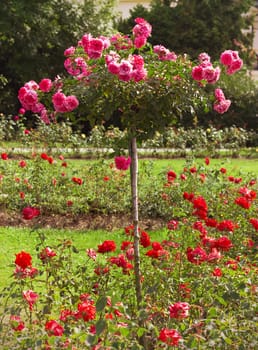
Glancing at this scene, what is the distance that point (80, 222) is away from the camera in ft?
26.1

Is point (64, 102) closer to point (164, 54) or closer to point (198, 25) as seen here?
point (164, 54)

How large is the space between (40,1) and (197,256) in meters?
17.7

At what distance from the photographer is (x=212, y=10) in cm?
2516

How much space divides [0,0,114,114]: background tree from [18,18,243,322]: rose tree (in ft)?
53.4

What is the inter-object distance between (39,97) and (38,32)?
1708cm

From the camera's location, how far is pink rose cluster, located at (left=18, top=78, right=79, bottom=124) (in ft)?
13.2

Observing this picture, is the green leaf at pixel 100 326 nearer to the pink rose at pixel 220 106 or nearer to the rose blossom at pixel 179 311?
the rose blossom at pixel 179 311

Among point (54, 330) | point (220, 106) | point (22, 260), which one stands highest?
point (220, 106)

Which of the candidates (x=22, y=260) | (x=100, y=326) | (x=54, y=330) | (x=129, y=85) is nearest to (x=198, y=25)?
(x=129, y=85)

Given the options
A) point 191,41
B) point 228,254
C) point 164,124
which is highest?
point 191,41

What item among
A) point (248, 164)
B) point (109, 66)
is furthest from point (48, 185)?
point (248, 164)

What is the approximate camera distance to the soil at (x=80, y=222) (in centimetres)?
779

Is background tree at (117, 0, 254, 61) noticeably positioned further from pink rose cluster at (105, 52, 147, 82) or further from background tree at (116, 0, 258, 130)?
pink rose cluster at (105, 52, 147, 82)

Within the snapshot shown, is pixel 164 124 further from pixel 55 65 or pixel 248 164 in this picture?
pixel 55 65
